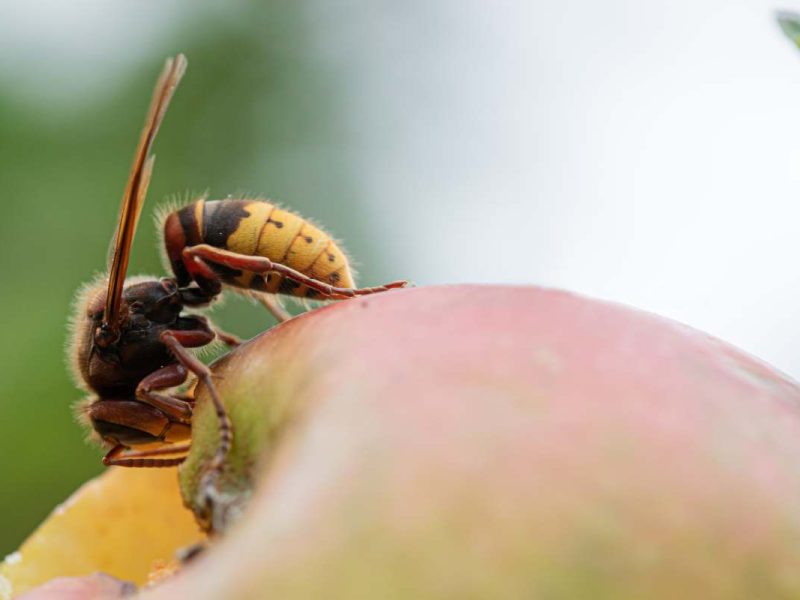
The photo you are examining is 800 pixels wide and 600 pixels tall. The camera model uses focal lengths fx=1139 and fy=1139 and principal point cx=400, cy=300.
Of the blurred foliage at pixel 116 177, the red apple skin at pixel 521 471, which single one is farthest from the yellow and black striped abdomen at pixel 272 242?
the blurred foliage at pixel 116 177

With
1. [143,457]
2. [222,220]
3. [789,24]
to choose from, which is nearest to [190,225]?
[222,220]

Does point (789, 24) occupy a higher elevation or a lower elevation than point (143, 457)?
higher

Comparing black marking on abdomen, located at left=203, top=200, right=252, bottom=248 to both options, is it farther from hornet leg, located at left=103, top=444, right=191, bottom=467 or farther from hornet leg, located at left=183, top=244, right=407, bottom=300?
hornet leg, located at left=103, top=444, right=191, bottom=467

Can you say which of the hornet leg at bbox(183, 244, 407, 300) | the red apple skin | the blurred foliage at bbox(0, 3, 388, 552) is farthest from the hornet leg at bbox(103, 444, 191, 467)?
the blurred foliage at bbox(0, 3, 388, 552)

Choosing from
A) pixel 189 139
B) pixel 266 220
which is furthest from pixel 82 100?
pixel 266 220

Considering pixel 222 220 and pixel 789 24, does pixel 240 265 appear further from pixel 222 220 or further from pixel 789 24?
pixel 789 24

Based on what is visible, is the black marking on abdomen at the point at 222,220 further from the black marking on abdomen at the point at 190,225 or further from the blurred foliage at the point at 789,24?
the blurred foliage at the point at 789,24

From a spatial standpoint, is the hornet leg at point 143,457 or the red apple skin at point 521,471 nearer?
the red apple skin at point 521,471
